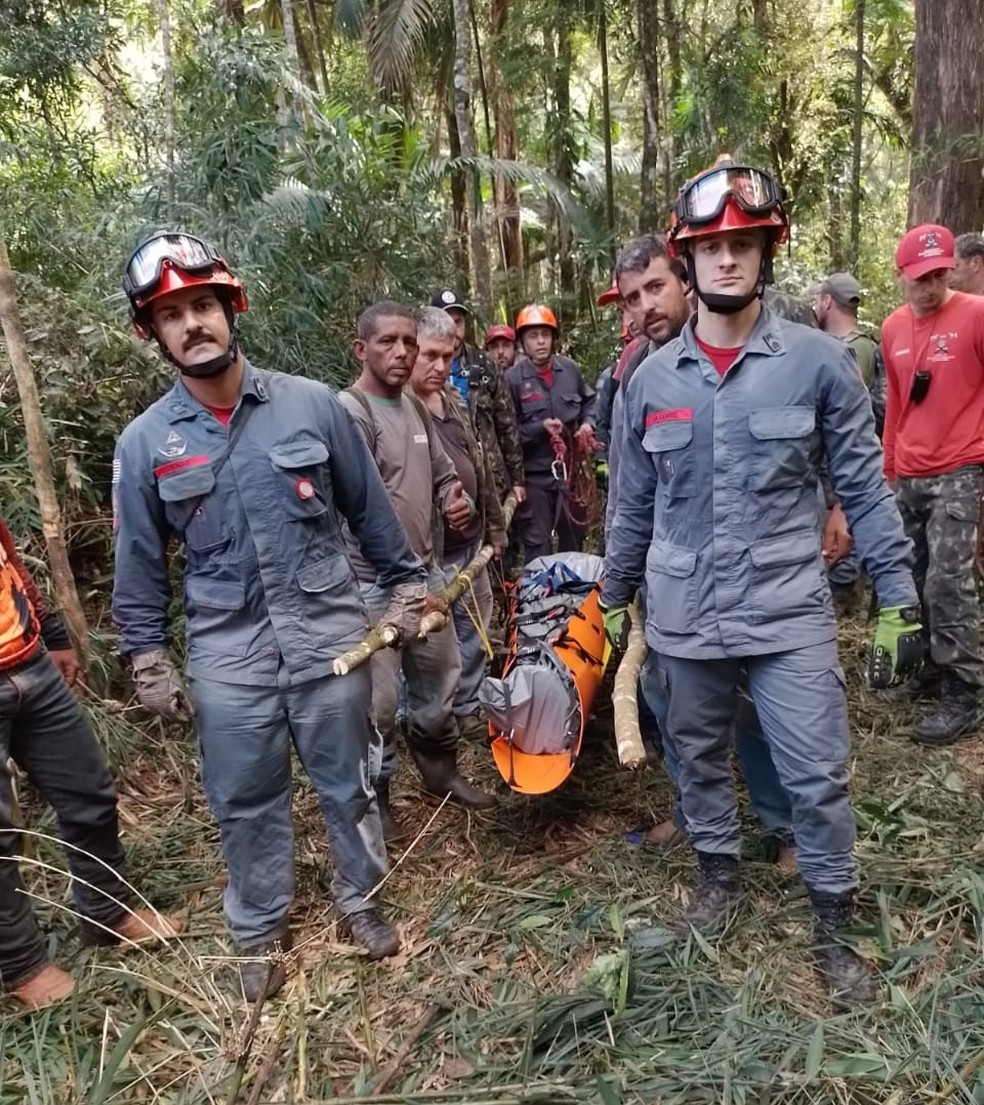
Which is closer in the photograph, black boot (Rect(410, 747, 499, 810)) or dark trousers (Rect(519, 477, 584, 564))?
black boot (Rect(410, 747, 499, 810))

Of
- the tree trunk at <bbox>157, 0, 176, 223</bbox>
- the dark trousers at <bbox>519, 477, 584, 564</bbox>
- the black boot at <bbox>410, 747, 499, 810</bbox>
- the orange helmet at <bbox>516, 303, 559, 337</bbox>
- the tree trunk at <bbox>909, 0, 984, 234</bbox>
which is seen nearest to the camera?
the black boot at <bbox>410, 747, 499, 810</bbox>

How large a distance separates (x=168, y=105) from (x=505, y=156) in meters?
10.0

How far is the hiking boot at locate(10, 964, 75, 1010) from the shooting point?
2.93 metres

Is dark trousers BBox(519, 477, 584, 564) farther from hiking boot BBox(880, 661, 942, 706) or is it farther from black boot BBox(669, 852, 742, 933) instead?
black boot BBox(669, 852, 742, 933)

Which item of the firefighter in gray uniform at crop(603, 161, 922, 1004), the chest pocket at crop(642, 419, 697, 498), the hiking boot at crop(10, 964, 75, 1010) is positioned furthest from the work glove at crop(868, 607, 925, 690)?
the hiking boot at crop(10, 964, 75, 1010)

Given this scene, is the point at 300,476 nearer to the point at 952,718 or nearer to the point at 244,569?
the point at 244,569

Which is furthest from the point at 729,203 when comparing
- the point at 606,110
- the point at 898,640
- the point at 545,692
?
the point at 606,110

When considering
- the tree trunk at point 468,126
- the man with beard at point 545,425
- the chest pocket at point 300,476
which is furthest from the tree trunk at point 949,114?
the chest pocket at point 300,476

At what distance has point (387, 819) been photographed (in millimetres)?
3943

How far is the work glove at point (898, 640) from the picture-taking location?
2.64m

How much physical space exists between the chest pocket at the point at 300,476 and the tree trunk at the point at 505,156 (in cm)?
1106

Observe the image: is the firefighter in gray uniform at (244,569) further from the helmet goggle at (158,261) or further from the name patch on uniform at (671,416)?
the name patch on uniform at (671,416)

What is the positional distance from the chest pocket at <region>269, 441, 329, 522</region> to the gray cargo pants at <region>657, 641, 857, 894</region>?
1.28 metres

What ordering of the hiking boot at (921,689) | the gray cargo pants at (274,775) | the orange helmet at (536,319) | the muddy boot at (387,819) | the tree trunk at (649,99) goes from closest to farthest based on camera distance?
the gray cargo pants at (274,775) → the muddy boot at (387,819) → the hiking boot at (921,689) → the orange helmet at (536,319) → the tree trunk at (649,99)
